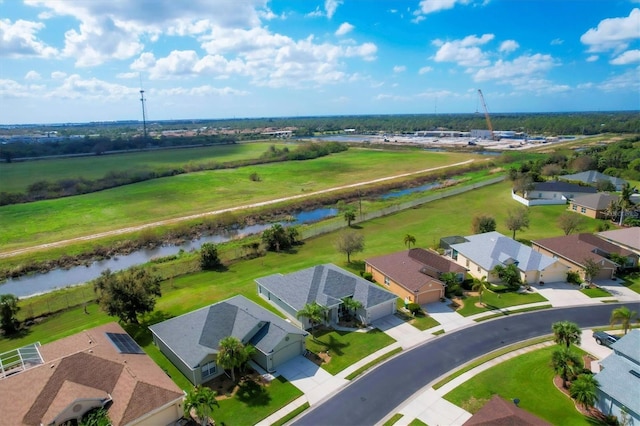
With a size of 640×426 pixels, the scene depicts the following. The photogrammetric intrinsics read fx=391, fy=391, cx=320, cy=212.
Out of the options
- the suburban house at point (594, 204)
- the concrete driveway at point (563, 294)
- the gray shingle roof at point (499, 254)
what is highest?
the suburban house at point (594, 204)

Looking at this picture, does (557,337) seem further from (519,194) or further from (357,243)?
(519,194)

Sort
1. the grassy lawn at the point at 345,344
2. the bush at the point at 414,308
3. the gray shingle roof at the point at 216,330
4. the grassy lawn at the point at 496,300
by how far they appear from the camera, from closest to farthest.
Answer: the gray shingle roof at the point at 216,330 → the grassy lawn at the point at 345,344 → the bush at the point at 414,308 → the grassy lawn at the point at 496,300

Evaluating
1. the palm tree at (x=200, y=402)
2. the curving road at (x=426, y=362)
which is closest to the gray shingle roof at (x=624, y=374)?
the curving road at (x=426, y=362)

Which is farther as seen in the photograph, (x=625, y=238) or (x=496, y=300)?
(x=625, y=238)

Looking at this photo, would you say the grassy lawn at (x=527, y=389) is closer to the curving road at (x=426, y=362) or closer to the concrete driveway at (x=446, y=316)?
the curving road at (x=426, y=362)

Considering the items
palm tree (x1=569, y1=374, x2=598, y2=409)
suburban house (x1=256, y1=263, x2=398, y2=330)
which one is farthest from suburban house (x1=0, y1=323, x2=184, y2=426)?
palm tree (x1=569, y1=374, x2=598, y2=409)

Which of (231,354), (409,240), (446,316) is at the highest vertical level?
(409,240)

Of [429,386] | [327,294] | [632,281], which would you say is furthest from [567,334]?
[632,281]

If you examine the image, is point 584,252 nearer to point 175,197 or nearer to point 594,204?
point 594,204

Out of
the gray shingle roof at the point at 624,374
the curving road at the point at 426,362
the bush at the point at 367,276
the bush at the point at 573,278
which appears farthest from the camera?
the bush at the point at 367,276
